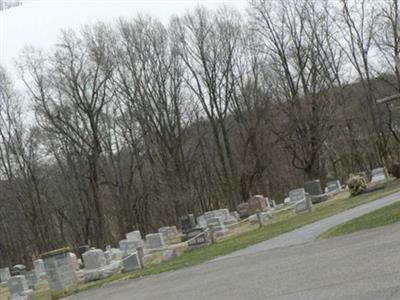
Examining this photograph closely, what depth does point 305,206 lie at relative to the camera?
33.7 metres

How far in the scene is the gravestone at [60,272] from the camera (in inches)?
936

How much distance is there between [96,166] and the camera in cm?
5559

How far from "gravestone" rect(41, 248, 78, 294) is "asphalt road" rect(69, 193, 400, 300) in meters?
5.88

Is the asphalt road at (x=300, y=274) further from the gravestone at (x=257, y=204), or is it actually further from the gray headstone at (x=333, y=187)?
the gray headstone at (x=333, y=187)

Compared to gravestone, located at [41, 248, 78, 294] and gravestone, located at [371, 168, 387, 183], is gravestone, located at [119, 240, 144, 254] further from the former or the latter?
gravestone, located at [371, 168, 387, 183]

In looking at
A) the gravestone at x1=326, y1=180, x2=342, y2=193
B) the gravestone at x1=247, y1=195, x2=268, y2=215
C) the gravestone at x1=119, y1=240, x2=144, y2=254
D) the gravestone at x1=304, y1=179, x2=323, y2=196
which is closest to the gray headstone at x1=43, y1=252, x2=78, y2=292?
the gravestone at x1=119, y1=240, x2=144, y2=254

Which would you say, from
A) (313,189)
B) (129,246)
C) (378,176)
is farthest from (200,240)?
(378,176)

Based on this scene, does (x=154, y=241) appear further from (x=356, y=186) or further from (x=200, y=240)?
(x=356, y=186)

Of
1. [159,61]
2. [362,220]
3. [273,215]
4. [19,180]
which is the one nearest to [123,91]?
[159,61]

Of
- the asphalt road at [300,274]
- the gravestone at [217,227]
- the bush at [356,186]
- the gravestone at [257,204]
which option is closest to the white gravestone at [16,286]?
the gravestone at [217,227]

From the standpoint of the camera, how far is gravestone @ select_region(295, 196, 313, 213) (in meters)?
32.9

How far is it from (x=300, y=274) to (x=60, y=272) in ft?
49.1

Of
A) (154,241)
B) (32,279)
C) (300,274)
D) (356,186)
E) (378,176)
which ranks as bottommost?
(300,274)

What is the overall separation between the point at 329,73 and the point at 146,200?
22.9 m
